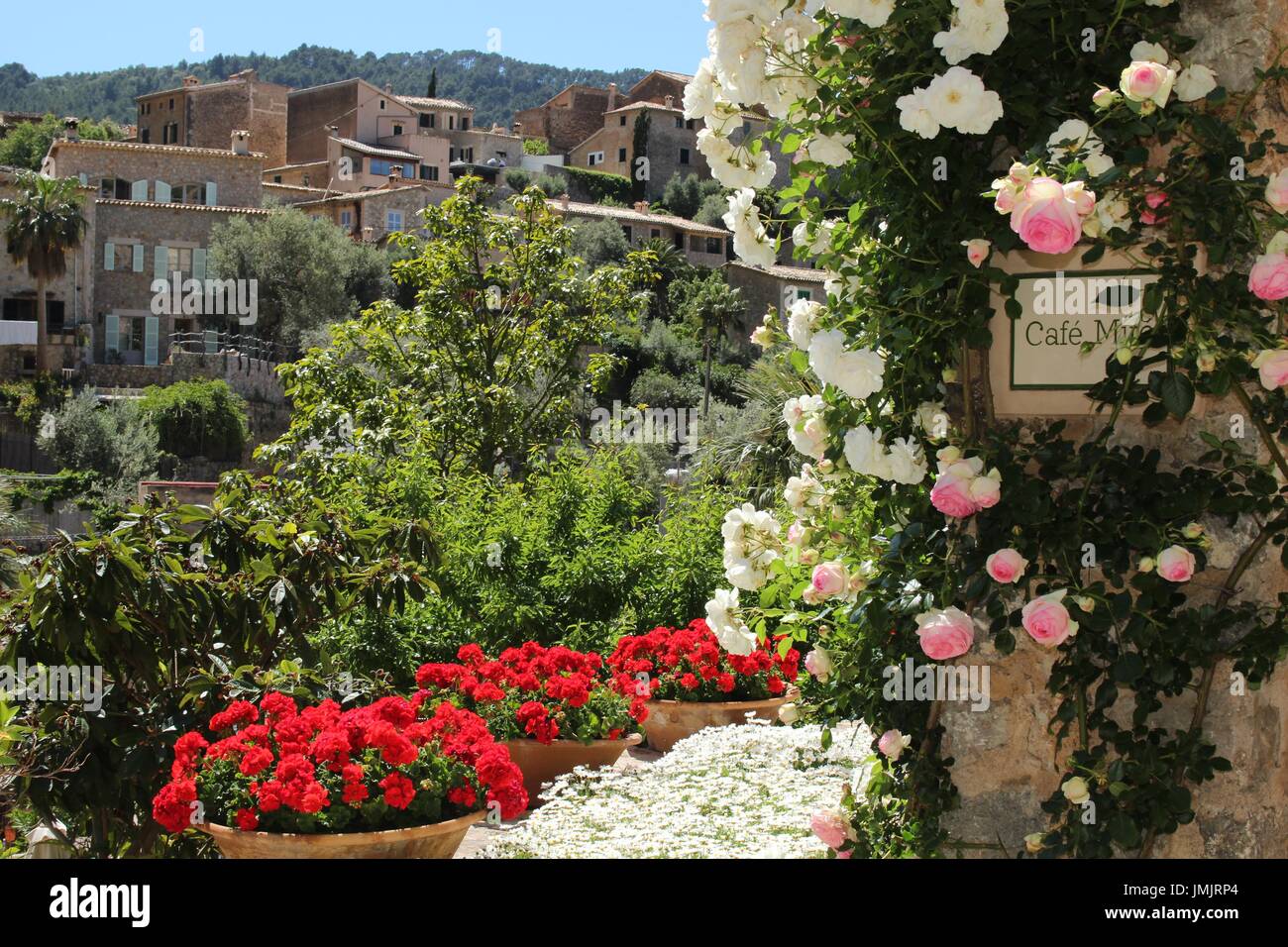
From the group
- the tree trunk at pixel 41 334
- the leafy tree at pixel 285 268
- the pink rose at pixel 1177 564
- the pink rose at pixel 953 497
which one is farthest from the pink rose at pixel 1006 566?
the tree trunk at pixel 41 334

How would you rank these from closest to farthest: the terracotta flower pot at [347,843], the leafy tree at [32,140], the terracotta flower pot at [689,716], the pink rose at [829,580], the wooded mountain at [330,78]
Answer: the pink rose at [829,580], the terracotta flower pot at [347,843], the terracotta flower pot at [689,716], the leafy tree at [32,140], the wooded mountain at [330,78]

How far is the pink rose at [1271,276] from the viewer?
112 inches

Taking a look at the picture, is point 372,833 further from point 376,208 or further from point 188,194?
point 376,208

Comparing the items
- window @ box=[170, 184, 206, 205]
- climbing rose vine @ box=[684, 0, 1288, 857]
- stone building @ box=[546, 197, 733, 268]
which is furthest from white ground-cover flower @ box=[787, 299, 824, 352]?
stone building @ box=[546, 197, 733, 268]

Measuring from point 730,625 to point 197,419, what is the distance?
39.3 metres

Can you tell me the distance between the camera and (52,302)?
4481 centimetres

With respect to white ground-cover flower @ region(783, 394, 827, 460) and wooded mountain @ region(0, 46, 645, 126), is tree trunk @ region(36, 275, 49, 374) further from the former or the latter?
wooded mountain @ region(0, 46, 645, 126)

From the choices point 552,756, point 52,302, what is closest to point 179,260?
point 52,302

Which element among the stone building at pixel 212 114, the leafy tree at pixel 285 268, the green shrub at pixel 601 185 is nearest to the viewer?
the leafy tree at pixel 285 268

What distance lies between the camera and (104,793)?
4770 mm

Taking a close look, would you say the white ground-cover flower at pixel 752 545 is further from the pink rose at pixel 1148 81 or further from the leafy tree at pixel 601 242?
the leafy tree at pixel 601 242

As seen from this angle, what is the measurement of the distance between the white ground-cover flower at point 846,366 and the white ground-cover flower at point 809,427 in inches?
10.1

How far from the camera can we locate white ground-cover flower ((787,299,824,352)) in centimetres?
351

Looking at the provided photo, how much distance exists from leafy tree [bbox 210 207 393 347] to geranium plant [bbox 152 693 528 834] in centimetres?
4261
